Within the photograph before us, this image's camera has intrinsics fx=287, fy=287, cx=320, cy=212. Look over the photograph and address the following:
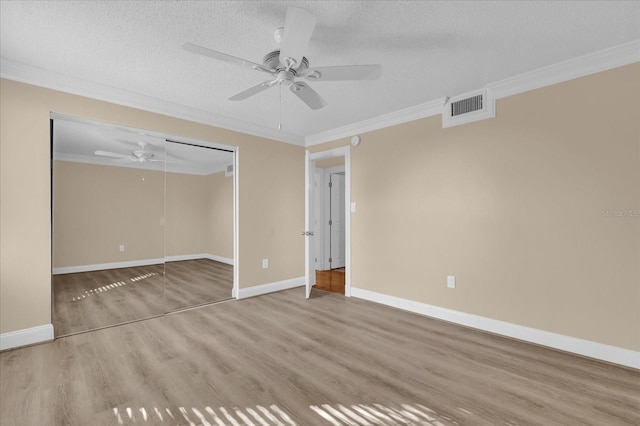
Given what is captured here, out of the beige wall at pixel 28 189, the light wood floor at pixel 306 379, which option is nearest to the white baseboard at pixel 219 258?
the light wood floor at pixel 306 379

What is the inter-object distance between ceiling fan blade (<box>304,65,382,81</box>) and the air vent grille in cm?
162

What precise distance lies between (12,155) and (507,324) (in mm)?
4949

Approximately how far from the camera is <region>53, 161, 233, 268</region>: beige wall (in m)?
3.12

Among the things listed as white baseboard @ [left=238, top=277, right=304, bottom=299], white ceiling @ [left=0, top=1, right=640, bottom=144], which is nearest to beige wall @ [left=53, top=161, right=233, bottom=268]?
white baseboard @ [left=238, top=277, right=304, bottom=299]

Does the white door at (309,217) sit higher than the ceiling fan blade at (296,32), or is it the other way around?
the ceiling fan blade at (296,32)

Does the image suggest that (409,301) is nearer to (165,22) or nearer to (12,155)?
(165,22)

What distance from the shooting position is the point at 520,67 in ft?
8.64

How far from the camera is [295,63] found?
79.5 inches

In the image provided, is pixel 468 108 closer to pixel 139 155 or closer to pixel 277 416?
pixel 277 416

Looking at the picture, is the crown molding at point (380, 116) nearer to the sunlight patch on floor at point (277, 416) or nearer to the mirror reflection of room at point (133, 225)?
the mirror reflection of room at point (133, 225)

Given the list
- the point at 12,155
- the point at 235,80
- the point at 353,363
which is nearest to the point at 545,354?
the point at 353,363

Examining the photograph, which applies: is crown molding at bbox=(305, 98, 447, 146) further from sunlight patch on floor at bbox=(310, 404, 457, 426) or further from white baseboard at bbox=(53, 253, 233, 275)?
sunlight patch on floor at bbox=(310, 404, 457, 426)

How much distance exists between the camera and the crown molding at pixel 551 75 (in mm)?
2311

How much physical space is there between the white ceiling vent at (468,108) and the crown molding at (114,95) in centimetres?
257
